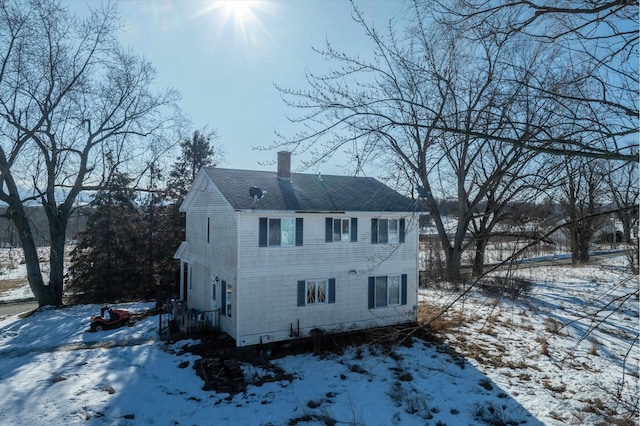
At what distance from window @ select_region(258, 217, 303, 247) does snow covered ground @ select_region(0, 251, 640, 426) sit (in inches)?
146

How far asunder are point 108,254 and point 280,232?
1475 centimetres

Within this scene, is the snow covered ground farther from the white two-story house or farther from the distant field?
the distant field

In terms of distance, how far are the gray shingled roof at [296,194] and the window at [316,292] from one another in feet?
8.50

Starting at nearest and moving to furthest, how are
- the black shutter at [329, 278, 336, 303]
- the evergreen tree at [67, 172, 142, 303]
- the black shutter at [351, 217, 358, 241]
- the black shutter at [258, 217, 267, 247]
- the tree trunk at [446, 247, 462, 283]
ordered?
the black shutter at [258, 217, 267, 247] < the black shutter at [329, 278, 336, 303] < the black shutter at [351, 217, 358, 241] < the tree trunk at [446, 247, 462, 283] < the evergreen tree at [67, 172, 142, 303]

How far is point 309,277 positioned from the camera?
510 inches

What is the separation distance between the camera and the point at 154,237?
923 inches

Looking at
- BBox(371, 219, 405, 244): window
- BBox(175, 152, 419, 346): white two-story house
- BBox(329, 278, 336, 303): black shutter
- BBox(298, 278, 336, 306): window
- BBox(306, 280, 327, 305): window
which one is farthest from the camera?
BBox(371, 219, 405, 244): window

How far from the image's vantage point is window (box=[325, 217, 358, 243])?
1333cm

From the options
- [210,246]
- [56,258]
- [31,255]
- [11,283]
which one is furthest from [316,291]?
[11,283]

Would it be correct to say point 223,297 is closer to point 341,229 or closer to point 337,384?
point 341,229

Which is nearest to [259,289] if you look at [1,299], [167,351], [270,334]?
[270,334]

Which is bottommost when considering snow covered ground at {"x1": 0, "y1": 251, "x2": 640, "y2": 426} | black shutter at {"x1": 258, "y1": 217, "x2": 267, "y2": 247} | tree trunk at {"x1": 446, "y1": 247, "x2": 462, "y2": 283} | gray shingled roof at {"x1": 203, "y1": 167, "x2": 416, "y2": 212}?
snow covered ground at {"x1": 0, "y1": 251, "x2": 640, "y2": 426}

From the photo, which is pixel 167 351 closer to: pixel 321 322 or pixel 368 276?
pixel 321 322

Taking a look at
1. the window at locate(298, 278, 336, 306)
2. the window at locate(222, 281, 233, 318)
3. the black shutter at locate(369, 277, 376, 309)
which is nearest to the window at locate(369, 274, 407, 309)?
the black shutter at locate(369, 277, 376, 309)
